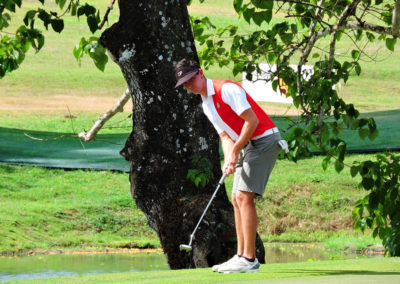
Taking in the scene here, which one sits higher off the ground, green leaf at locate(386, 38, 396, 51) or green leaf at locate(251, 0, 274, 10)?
→ green leaf at locate(251, 0, 274, 10)

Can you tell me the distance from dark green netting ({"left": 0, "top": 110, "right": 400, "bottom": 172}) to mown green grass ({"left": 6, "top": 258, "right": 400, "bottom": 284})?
10.4 meters

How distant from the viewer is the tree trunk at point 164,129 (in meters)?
9.15

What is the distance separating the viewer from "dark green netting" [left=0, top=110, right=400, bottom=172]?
18141 mm

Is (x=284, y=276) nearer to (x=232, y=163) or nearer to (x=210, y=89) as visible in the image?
(x=232, y=163)

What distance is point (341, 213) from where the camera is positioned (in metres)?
14.9

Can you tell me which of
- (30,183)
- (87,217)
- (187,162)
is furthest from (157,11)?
(30,183)

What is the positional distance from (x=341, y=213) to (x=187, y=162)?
20.8 feet

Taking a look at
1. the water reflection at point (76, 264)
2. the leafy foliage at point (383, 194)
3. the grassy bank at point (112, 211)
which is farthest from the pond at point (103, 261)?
the leafy foliage at point (383, 194)

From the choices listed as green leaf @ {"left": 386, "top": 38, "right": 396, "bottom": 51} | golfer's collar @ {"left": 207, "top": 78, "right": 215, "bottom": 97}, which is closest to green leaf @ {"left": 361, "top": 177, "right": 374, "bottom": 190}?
green leaf @ {"left": 386, "top": 38, "right": 396, "bottom": 51}

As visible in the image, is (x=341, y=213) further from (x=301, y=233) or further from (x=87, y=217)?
(x=87, y=217)

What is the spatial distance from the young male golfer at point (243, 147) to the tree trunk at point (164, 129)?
7.26ft

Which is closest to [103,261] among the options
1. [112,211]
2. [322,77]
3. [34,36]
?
[112,211]

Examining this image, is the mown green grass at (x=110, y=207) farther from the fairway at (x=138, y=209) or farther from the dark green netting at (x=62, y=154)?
the dark green netting at (x=62, y=154)

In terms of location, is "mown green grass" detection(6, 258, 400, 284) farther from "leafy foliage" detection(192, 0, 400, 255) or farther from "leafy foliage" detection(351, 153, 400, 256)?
"leafy foliage" detection(192, 0, 400, 255)
